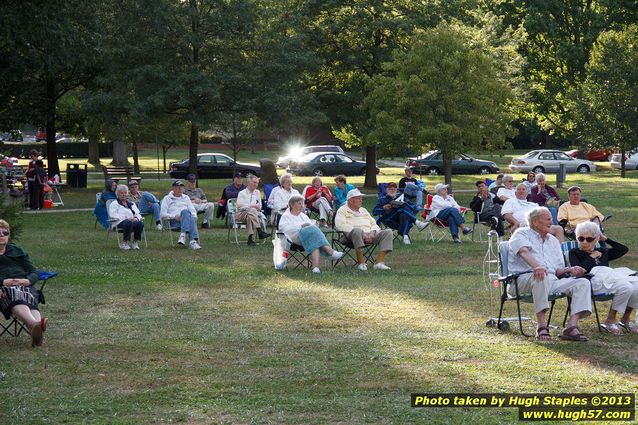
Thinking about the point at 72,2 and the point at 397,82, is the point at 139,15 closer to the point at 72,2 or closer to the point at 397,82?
the point at 72,2

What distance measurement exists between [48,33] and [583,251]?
18758mm

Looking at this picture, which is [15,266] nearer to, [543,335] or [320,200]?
[543,335]

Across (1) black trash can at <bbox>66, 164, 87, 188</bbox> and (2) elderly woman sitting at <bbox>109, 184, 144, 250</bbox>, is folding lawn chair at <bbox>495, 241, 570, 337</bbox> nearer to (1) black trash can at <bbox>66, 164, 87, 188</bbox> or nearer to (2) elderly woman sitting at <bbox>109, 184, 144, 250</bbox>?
(2) elderly woman sitting at <bbox>109, 184, 144, 250</bbox>

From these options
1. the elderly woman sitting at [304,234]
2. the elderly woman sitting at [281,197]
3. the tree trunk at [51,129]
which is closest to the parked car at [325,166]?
the tree trunk at [51,129]

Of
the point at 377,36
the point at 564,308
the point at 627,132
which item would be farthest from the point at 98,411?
the point at 627,132

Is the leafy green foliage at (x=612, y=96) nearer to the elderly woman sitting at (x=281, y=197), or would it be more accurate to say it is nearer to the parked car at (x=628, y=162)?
the parked car at (x=628, y=162)

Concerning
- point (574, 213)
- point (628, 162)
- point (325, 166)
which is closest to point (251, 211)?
point (574, 213)

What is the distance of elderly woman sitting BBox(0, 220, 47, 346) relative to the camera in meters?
8.97

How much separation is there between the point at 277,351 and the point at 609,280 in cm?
324

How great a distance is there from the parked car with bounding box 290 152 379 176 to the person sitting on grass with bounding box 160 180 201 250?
1114 inches

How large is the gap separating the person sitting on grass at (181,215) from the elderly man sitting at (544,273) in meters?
8.27

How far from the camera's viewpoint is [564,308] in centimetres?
1111

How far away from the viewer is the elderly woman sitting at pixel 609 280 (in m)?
9.57

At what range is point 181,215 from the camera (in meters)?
17.2
